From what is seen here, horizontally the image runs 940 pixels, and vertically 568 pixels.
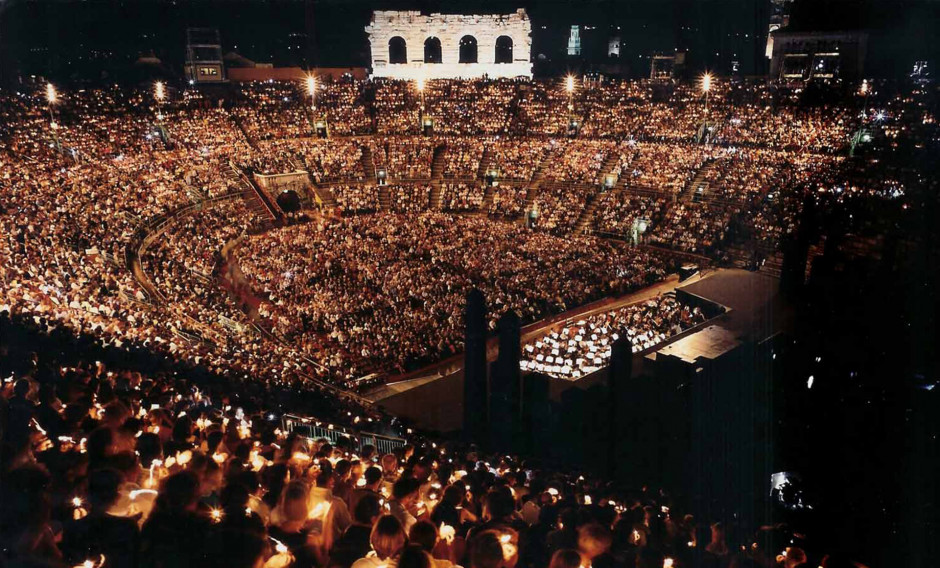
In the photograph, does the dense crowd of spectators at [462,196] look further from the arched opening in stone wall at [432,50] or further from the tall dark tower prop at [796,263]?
the tall dark tower prop at [796,263]

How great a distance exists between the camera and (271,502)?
5.53m

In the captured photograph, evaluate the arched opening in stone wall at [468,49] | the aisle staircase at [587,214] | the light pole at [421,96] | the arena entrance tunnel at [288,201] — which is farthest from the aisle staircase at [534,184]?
the arched opening in stone wall at [468,49]

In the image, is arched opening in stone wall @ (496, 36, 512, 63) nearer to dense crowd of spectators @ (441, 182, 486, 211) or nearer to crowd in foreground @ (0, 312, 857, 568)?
dense crowd of spectators @ (441, 182, 486, 211)

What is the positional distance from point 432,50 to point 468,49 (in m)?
2.20

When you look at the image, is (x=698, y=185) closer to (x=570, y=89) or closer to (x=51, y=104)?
(x=570, y=89)

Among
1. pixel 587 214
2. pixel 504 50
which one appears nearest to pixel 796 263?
pixel 587 214

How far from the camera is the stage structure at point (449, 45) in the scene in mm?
35281

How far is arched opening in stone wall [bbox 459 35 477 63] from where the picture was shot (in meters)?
36.7

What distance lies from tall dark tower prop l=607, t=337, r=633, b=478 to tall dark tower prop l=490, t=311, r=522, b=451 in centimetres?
136

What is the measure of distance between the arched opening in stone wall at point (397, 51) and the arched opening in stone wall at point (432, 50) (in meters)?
1.22

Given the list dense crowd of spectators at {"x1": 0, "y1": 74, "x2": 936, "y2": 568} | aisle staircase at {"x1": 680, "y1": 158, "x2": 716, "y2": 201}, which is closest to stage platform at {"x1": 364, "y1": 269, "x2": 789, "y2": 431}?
dense crowd of spectators at {"x1": 0, "y1": 74, "x2": 936, "y2": 568}

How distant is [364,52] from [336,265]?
2409 cm

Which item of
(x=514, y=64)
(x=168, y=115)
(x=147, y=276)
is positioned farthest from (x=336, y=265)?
(x=514, y=64)

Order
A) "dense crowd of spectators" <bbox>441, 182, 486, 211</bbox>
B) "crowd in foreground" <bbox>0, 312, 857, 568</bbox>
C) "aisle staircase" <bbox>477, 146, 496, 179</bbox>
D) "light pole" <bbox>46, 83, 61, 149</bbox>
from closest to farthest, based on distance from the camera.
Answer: "crowd in foreground" <bbox>0, 312, 857, 568</bbox>, "light pole" <bbox>46, 83, 61, 149</bbox>, "dense crowd of spectators" <bbox>441, 182, 486, 211</bbox>, "aisle staircase" <bbox>477, 146, 496, 179</bbox>
